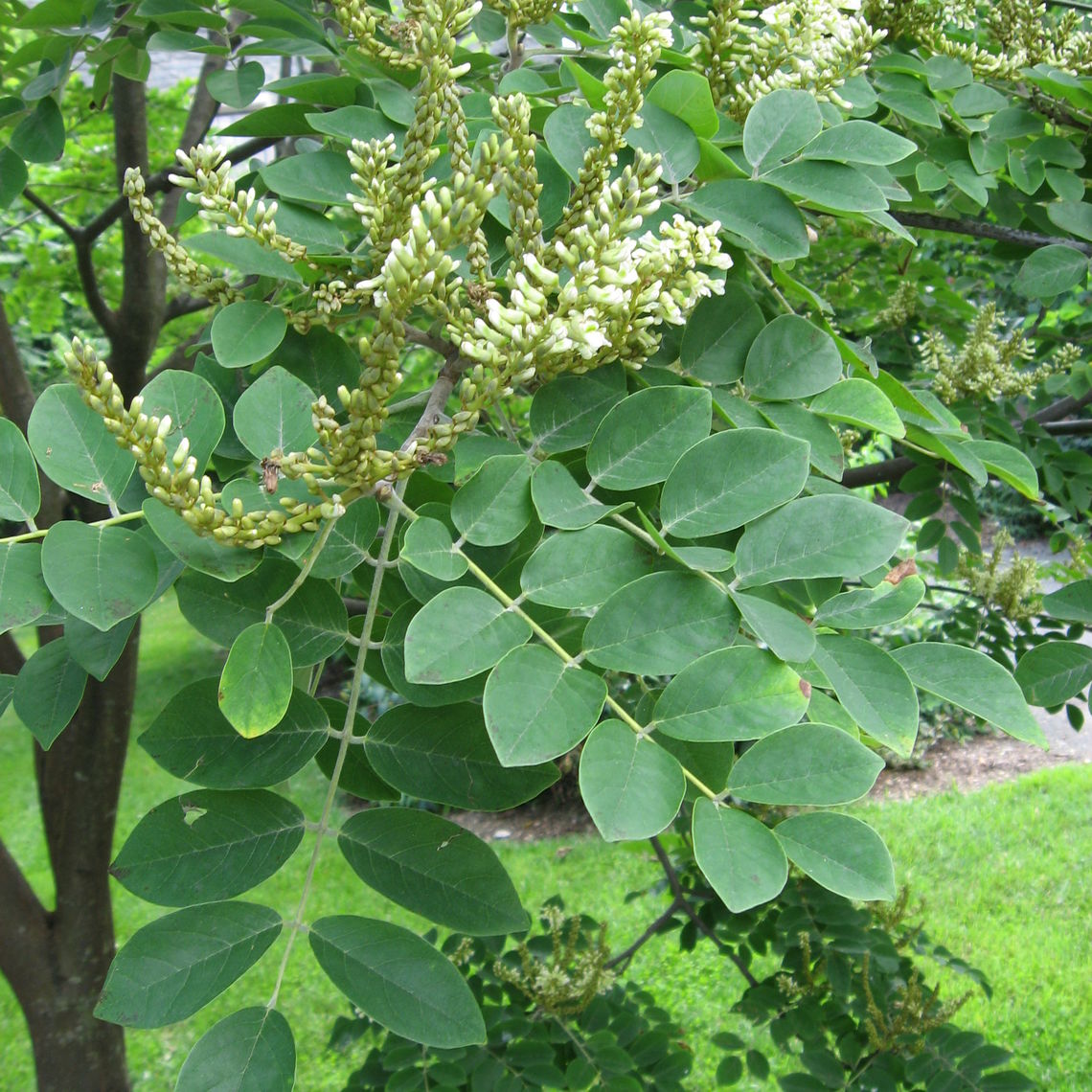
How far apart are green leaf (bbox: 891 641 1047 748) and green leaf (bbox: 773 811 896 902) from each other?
0.16 metres

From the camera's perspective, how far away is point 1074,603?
1.41 metres

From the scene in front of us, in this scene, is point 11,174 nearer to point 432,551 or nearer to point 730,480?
point 432,551

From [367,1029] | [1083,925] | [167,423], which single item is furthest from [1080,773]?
[167,423]

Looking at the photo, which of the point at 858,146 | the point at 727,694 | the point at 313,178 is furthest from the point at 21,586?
the point at 858,146

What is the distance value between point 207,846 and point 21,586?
0.89 ft

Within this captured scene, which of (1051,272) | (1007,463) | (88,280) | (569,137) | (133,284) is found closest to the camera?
(569,137)

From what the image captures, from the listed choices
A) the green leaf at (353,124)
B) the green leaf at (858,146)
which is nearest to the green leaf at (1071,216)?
the green leaf at (858,146)

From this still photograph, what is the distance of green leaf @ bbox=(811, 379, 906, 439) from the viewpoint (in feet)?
3.15

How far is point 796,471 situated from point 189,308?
7.62 feet

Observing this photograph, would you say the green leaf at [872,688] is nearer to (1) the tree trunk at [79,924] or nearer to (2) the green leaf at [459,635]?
(2) the green leaf at [459,635]

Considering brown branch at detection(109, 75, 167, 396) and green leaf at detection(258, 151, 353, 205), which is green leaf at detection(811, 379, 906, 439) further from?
brown branch at detection(109, 75, 167, 396)

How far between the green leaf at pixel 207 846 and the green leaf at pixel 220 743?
0.03 meters

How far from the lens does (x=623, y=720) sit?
0.84 m

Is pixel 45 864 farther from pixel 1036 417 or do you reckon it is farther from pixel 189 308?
pixel 1036 417
